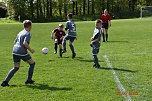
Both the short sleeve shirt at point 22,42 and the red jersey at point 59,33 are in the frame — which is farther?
the red jersey at point 59,33

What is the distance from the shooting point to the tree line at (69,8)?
8106 centimetres

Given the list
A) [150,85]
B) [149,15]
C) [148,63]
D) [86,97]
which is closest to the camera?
[86,97]

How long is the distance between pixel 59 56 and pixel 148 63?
442 cm

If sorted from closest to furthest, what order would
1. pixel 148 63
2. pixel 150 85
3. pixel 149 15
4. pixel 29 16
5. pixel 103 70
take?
pixel 150 85 → pixel 103 70 → pixel 148 63 → pixel 149 15 → pixel 29 16

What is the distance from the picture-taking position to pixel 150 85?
30.7 feet

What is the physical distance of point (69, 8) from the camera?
89.1 m

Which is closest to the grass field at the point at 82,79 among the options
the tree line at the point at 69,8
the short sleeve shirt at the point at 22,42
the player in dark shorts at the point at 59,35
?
the player in dark shorts at the point at 59,35

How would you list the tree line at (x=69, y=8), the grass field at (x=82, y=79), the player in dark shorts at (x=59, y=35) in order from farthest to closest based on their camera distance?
the tree line at (x=69, y=8) < the player in dark shorts at (x=59, y=35) < the grass field at (x=82, y=79)

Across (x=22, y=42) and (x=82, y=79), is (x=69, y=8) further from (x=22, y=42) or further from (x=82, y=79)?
(x=22, y=42)

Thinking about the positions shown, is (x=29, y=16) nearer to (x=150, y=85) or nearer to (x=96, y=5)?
(x=96, y=5)

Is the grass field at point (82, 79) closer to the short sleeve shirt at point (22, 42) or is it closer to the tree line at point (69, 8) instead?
the short sleeve shirt at point (22, 42)

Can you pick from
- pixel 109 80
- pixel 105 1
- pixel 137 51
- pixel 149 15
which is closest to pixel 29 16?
pixel 105 1

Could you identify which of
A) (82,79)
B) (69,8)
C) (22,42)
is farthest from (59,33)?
(69,8)

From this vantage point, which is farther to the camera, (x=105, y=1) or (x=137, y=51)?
(x=105, y=1)
